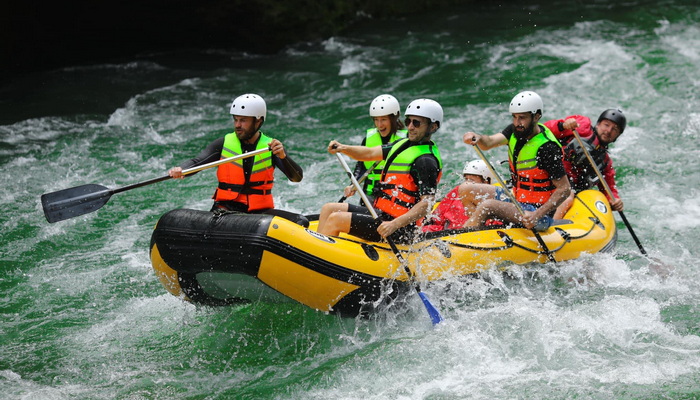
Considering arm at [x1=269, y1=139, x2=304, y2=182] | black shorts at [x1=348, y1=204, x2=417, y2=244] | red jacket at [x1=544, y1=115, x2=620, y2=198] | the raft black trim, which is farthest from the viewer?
red jacket at [x1=544, y1=115, x2=620, y2=198]

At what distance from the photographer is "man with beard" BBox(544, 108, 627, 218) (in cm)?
→ 695

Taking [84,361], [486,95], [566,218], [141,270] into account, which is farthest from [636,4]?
[84,361]

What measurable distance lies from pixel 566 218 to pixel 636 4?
38.3 feet

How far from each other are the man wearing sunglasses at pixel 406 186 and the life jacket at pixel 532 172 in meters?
1.08

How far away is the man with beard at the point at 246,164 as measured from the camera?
224 inches

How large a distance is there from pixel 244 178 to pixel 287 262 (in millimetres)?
902

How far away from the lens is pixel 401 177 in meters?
5.61

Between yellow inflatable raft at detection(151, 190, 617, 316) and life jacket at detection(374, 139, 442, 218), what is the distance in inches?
12.6

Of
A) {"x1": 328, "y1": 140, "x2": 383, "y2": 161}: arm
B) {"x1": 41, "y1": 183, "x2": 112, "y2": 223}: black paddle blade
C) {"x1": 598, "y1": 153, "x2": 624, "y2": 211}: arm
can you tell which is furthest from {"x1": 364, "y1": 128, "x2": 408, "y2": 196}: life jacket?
{"x1": 41, "y1": 183, "x2": 112, "y2": 223}: black paddle blade

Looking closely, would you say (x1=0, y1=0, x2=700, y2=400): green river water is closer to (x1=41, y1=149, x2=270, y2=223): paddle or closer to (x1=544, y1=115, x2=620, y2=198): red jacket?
(x1=544, y1=115, x2=620, y2=198): red jacket

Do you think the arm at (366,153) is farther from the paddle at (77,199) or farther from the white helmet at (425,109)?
the paddle at (77,199)

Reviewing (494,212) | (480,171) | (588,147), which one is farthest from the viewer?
(588,147)

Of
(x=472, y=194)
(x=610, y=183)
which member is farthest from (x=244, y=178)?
(x=610, y=183)

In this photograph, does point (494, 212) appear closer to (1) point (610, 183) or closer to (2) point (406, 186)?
(2) point (406, 186)
